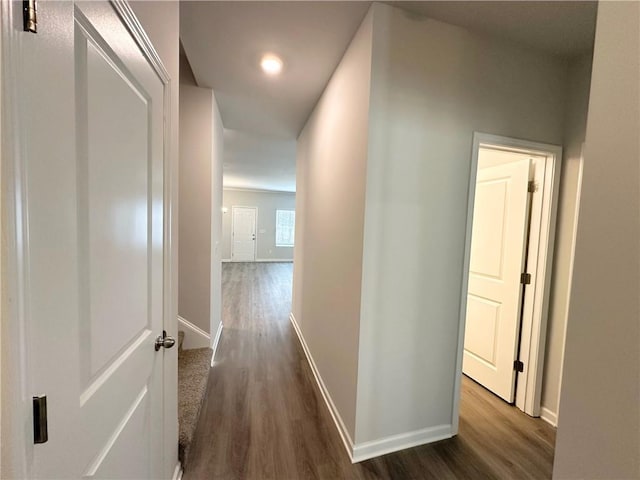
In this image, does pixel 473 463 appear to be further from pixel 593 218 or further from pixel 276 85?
pixel 276 85

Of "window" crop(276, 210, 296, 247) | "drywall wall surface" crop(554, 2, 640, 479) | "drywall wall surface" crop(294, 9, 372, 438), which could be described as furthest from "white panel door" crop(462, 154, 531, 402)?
"window" crop(276, 210, 296, 247)

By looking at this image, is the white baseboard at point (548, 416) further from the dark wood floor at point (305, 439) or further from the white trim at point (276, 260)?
the white trim at point (276, 260)

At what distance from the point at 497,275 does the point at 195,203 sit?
2895mm

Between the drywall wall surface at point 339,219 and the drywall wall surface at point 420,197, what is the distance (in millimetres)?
90

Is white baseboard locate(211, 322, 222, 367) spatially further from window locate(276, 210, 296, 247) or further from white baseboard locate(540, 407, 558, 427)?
window locate(276, 210, 296, 247)

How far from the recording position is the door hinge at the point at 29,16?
1.48ft

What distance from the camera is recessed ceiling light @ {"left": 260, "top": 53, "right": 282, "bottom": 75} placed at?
6.53ft

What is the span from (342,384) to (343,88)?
6.90ft

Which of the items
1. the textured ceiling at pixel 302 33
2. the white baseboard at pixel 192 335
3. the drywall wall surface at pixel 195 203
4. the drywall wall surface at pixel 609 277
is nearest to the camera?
the drywall wall surface at pixel 609 277

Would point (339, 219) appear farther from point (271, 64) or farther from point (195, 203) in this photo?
point (195, 203)

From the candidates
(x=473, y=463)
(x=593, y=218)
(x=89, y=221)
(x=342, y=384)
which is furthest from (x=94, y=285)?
(x=473, y=463)

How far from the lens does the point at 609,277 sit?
602mm

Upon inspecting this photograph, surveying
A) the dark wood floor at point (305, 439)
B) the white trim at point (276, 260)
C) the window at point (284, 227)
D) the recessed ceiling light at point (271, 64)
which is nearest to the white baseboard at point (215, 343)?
the dark wood floor at point (305, 439)

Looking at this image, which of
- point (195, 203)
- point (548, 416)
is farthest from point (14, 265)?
point (548, 416)
